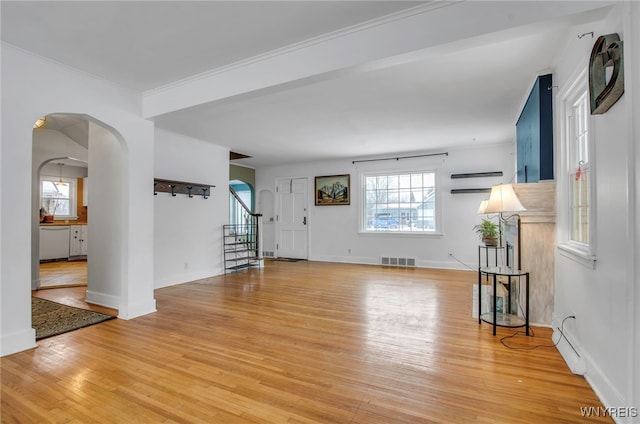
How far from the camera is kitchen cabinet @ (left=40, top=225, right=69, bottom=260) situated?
24.2ft

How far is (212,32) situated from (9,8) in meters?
1.34

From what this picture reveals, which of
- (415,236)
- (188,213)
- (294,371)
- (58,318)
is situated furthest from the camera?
(415,236)

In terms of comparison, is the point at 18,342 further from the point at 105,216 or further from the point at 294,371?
the point at 294,371

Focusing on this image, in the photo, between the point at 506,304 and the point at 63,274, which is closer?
the point at 506,304

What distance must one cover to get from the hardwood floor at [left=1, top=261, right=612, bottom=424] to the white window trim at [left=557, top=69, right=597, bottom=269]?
0.84 meters

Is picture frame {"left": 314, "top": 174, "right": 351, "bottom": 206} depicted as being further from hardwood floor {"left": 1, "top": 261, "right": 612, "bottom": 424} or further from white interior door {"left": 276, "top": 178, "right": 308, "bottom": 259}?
Result: hardwood floor {"left": 1, "top": 261, "right": 612, "bottom": 424}

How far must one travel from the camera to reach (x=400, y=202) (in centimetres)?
705

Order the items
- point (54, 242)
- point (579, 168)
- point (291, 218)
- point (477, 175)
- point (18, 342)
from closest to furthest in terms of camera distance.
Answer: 1. point (579, 168)
2. point (18, 342)
3. point (477, 175)
4. point (54, 242)
5. point (291, 218)

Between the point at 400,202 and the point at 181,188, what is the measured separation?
4609mm

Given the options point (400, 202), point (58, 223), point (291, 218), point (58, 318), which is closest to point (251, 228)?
point (291, 218)

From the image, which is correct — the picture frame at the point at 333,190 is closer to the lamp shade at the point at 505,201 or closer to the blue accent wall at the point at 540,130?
the blue accent wall at the point at 540,130

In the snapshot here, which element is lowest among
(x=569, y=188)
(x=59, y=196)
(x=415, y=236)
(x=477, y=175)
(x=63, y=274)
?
(x=63, y=274)

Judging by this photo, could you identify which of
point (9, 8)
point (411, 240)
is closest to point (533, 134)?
point (411, 240)

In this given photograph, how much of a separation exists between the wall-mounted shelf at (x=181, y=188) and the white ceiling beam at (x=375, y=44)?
2.00m
